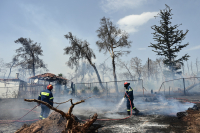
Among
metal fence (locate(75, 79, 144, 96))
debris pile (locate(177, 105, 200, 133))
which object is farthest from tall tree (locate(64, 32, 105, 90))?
debris pile (locate(177, 105, 200, 133))

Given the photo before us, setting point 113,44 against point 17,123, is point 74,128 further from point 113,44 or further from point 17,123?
point 113,44

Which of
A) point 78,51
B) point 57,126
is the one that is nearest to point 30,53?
point 78,51

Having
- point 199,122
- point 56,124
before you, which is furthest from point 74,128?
point 199,122

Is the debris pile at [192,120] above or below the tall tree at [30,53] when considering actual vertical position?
below

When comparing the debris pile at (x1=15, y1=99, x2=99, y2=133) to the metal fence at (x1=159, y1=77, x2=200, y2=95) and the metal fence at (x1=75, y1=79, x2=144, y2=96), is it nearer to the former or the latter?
the metal fence at (x1=75, y1=79, x2=144, y2=96)

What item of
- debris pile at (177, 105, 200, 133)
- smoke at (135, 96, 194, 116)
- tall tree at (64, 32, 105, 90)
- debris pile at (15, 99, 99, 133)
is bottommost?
smoke at (135, 96, 194, 116)

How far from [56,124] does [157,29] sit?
2404cm

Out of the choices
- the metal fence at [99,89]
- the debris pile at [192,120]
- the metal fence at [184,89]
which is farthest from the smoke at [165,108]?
the metal fence at [184,89]

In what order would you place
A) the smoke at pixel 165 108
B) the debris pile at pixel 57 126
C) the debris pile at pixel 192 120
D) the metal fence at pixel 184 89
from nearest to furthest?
the debris pile at pixel 57 126 → the debris pile at pixel 192 120 → the smoke at pixel 165 108 → the metal fence at pixel 184 89

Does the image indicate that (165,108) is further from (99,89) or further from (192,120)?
(99,89)

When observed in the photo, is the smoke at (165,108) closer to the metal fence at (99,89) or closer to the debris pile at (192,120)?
the debris pile at (192,120)

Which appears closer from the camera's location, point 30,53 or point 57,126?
point 57,126

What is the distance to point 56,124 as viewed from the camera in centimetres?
466

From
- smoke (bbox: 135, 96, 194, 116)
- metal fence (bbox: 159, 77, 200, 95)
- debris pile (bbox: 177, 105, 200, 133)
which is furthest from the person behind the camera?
metal fence (bbox: 159, 77, 200, 95)
